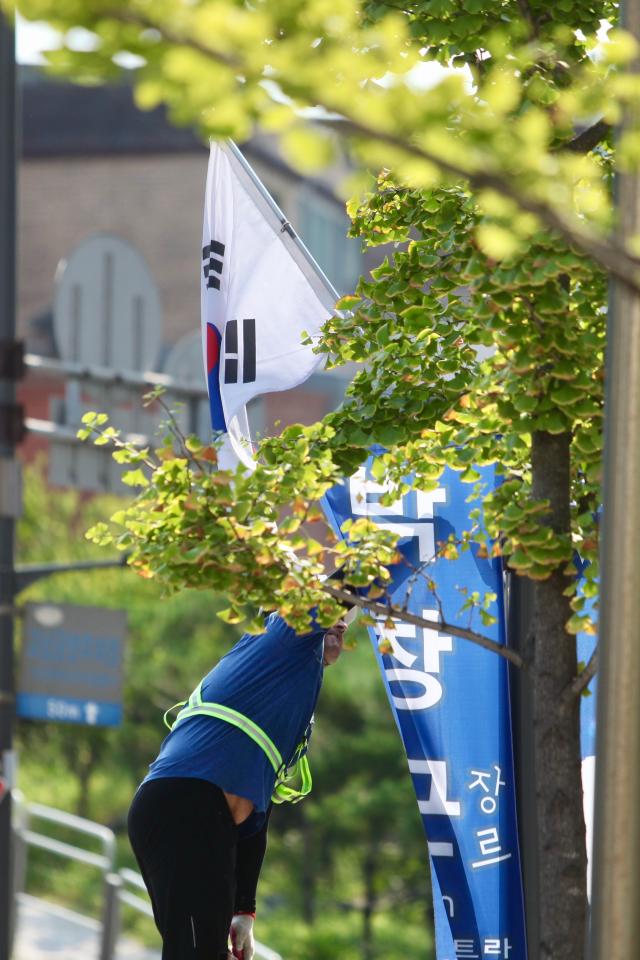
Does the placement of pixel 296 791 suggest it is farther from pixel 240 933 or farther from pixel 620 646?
pixel 620 646

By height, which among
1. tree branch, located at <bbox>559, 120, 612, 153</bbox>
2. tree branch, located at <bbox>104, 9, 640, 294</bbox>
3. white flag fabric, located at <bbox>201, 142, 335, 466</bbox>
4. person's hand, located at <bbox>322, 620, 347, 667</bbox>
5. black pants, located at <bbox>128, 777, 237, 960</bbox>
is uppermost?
tree branch, located at <bbox>559, 120, 612, 153</bbox>

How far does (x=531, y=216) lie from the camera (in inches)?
99.1

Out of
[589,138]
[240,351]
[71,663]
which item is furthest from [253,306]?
[71,663]

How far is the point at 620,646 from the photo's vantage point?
2844mm

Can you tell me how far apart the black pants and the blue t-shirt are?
0.06 meters

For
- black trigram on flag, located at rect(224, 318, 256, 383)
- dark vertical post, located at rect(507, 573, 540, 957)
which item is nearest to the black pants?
dark vertical post, located at rect(507, 573, 540, 957)

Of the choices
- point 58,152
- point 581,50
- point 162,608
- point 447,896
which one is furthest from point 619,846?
point 58,152

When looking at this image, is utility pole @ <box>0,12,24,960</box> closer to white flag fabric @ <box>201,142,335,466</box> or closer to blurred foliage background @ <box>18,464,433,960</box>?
white flag fabric @ <box>201,142,335,466</box>

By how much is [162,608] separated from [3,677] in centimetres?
1011

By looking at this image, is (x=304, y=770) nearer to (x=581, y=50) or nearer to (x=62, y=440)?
(x=581, y=50)

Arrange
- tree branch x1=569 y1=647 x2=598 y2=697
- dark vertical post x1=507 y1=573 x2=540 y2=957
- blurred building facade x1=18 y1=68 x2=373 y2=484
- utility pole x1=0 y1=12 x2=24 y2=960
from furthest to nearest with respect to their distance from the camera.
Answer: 1. blurred building facade x1=18 y1=68 x2=373 y2=484
2. utility pole x1=0 y1=12 x2=24 y2=960
3. dark vertical post x1=507 y1=573 x2=540 y2=957
4. tree branch x1=569 y1=647 x2=598 y2=697

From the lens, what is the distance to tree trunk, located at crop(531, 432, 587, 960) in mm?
3855

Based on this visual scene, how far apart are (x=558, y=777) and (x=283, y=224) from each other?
91.4 inches

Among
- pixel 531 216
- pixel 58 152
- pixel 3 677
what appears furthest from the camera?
pixel 58 152
